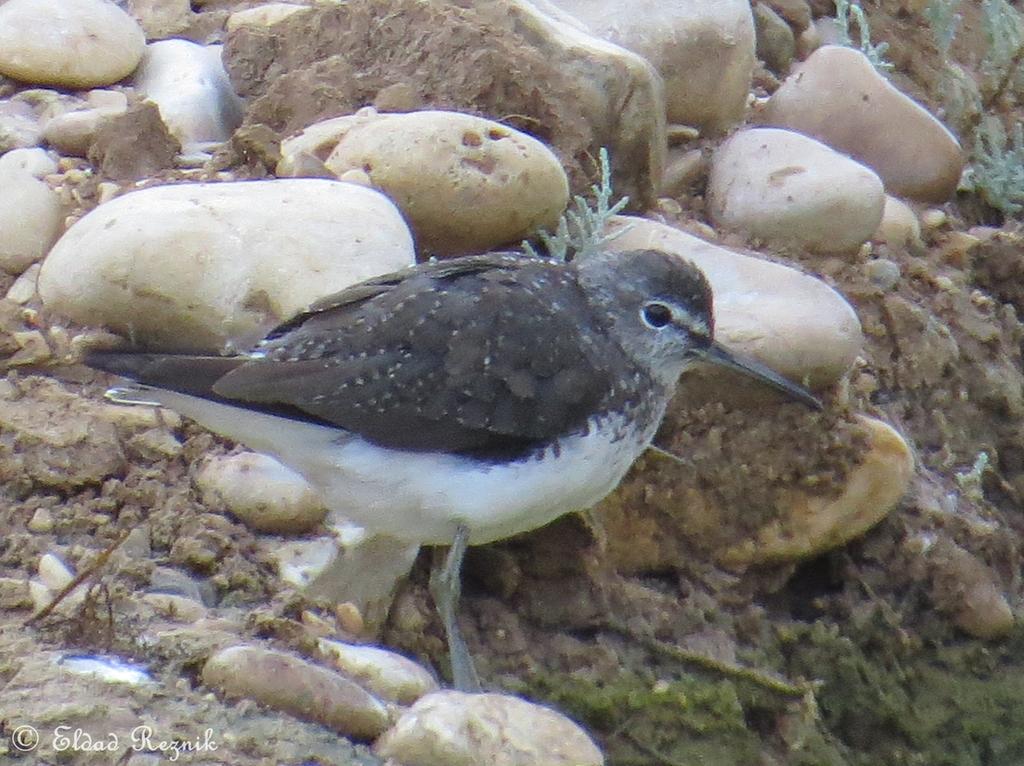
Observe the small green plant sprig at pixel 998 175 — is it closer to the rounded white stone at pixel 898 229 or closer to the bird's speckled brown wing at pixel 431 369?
the rounded white stone at pixel 898 229

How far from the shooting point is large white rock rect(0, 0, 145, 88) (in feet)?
22.1

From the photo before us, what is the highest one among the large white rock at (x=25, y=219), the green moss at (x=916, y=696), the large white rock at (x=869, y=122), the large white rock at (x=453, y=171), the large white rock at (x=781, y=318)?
the large white rock at (x=453, y=171)

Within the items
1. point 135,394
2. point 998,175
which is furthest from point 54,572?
point 998,175

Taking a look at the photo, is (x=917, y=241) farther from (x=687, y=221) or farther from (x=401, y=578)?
(x=401, y=578)

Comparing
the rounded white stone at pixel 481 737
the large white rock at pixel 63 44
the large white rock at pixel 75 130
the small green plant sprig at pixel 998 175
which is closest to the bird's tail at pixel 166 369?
the rounded white stone at pixel 481 737

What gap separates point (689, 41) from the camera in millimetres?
7277

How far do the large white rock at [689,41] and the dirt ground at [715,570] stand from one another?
0.59 meters

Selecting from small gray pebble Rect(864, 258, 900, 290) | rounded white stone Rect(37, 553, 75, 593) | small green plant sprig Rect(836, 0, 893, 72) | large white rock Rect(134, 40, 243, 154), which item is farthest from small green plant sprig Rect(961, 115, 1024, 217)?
rounded white stone Rect(37, 553, 75, 593)

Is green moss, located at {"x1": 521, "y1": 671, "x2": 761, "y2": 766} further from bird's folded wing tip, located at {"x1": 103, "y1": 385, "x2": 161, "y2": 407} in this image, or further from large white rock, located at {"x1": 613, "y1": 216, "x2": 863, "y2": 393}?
bird's folded wing tip, located at {"x1": 103, "y1": 385, "x2": 161, "y2": 407}

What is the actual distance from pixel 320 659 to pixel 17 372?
1.86 meters

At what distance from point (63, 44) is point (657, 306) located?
3035 millimetres

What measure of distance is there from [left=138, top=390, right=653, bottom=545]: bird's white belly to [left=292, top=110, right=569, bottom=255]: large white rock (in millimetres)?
1357

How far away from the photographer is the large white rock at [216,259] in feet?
17.5

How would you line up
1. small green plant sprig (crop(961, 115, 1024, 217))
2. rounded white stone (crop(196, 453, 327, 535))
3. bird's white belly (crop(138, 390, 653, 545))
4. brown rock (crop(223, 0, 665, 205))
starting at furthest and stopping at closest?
small green plant sprig (crop(961, 115, 1024, 217)) → brown rock (crop(223, 0, 665, 205)) → rounded white stone (crop(196, 453, 327, 535)) → bird's white belly (crop(138, 390, 653, 545))
